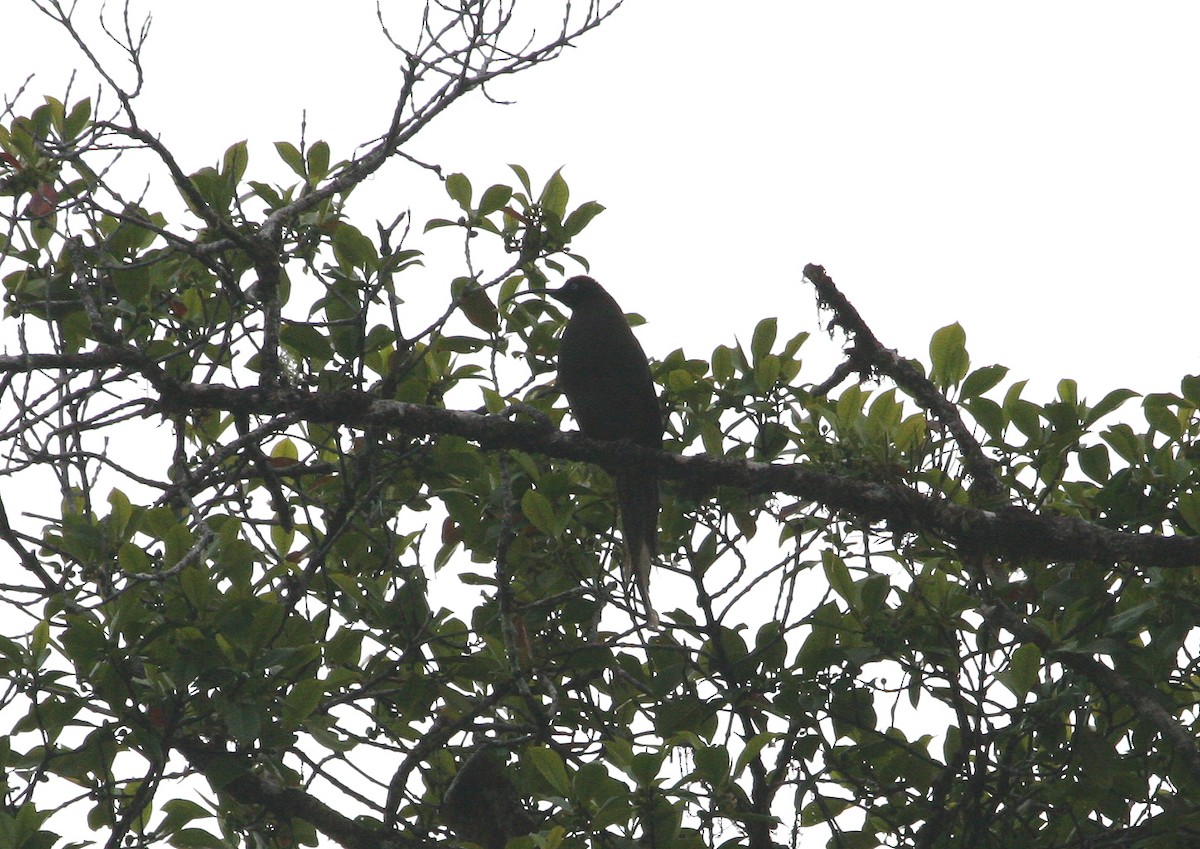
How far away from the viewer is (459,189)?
4.04m

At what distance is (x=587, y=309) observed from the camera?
541 cm

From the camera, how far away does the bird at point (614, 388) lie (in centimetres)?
424

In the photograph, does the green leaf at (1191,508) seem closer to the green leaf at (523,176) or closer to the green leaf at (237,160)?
the green leaf at (523,176)

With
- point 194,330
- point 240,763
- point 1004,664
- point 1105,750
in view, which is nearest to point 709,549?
point 1004,664

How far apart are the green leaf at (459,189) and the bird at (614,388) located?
0.44 metres

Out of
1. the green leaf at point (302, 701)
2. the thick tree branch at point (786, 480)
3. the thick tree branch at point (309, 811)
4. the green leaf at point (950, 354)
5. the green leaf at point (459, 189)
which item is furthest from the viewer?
the green leaf at point (459, 189)

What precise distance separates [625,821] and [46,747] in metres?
1.63

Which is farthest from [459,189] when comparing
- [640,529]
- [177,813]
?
[177,813]

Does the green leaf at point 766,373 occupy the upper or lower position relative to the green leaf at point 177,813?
upper

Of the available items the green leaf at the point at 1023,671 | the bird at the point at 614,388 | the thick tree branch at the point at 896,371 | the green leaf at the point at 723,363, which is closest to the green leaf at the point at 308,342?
the bird at the point at 614,388

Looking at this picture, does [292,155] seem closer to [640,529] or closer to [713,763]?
[640,529]

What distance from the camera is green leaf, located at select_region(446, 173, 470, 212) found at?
402 cm

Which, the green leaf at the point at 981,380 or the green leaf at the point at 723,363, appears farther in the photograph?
the green leaf at the point at 723,363

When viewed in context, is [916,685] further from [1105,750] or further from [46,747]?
[46,747]
